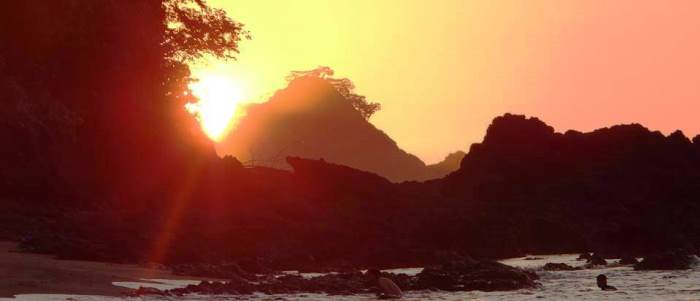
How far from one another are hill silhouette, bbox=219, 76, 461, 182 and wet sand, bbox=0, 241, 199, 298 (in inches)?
4666

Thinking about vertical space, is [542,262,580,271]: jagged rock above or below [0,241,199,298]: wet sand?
above

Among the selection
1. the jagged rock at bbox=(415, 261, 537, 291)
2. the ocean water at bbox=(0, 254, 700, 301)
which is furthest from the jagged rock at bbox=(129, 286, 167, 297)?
the jagged rock at bbox=(415, 261, 537, 291)

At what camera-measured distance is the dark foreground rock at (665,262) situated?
104 feet

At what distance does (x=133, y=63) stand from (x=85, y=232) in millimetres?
13493

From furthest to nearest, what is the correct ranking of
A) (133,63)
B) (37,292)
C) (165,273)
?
(133,63) < (165,273) < (37,292)

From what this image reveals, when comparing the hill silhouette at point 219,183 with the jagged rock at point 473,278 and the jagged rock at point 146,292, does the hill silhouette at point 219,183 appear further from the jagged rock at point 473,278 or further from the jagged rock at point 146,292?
the jagged rock at point 146,292

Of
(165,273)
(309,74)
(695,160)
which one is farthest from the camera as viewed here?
(309,74)

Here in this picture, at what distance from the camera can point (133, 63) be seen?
131 ft

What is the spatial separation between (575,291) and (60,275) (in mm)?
12881

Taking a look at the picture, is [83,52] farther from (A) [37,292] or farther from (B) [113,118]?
(A) [37,292]

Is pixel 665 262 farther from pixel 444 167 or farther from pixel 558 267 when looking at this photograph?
pixel 444 167

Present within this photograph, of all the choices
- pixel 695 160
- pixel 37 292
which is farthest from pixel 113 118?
pixel 695 160

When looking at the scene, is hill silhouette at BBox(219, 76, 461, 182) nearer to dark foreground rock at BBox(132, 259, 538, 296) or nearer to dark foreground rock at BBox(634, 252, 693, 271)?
dark foreground rock at BBox(634, 252, 693, 271)

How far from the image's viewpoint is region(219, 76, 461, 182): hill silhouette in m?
145
